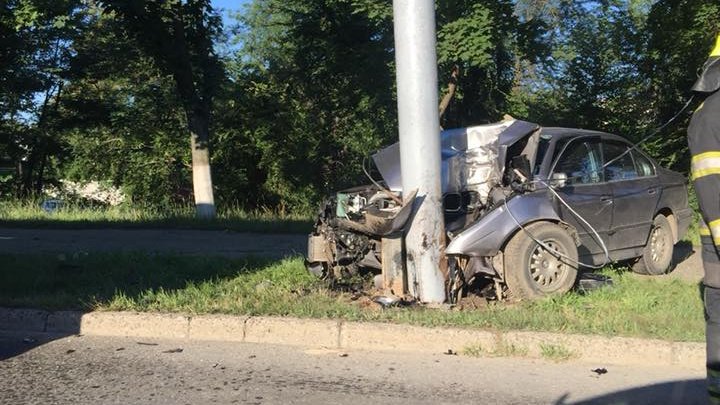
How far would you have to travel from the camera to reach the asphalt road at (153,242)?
31.9 ft

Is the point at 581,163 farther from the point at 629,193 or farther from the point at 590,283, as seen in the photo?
the point at 590,283

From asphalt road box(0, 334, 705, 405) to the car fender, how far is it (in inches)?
46.0

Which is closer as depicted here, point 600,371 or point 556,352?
point 600,371

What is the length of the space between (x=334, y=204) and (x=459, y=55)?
6631 mm

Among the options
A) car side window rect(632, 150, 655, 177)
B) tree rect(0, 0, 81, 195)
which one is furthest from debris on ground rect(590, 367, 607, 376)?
tree rect(0, 0, 81, 195)

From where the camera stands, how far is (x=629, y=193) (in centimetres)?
756

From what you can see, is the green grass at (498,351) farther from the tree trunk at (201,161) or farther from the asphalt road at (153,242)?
the tree trunk at (201,161)

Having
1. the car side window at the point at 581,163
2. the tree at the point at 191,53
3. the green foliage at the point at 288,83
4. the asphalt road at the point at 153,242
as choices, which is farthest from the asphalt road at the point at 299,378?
the tree at the point at 191,53

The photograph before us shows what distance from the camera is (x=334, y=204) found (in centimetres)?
722

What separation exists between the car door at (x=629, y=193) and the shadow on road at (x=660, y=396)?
2.79 meters

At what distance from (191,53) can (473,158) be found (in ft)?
34.6

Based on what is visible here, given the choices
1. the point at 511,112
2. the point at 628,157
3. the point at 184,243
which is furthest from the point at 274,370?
the point at 511,112

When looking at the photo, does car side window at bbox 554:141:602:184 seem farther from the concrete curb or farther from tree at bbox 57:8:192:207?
tree at bbox 57:8:192:207

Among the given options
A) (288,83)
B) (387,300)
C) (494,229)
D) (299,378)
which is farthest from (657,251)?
(288,83)
